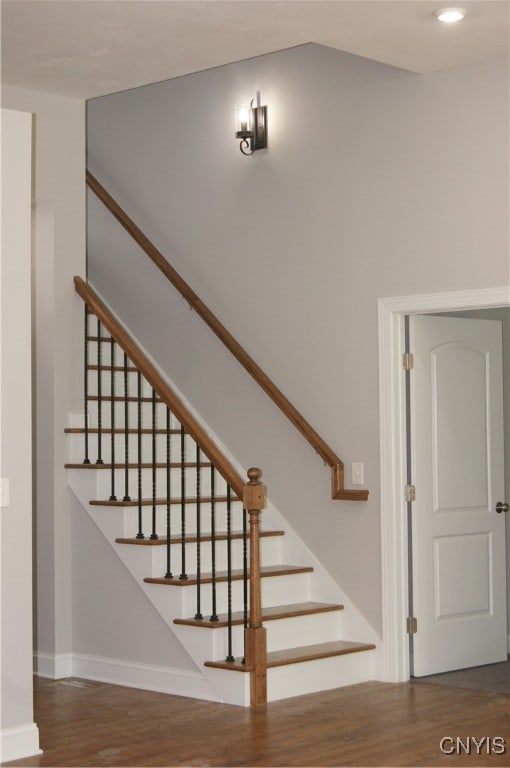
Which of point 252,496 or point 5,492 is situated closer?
point 5,492

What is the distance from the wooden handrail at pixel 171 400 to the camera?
589 centimetres

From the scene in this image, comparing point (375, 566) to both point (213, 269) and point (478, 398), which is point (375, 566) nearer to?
point (478, 398)

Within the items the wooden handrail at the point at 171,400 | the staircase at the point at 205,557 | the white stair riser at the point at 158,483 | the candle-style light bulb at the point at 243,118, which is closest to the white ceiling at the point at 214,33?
the candle-style light bulb at the point at 243,118

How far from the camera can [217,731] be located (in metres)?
5.16

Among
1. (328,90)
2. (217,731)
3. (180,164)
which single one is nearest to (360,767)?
(217,731)

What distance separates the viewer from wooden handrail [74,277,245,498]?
589 cm

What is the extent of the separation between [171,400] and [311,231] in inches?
51.6

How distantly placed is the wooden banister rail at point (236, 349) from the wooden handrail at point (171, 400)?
53 centimetres

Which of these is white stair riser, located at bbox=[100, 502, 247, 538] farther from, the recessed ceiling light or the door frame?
the recessed ceiling light

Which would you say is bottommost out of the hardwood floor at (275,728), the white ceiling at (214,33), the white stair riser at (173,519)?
the hardwood floor at (275,728)

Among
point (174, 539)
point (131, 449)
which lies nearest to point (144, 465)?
point (131, 449)

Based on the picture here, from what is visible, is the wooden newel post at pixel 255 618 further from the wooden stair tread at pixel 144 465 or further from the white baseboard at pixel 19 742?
the white baseboard at pixel 19 742

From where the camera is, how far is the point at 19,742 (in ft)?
15.6

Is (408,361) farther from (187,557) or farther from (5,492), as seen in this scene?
(5,492)
